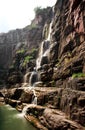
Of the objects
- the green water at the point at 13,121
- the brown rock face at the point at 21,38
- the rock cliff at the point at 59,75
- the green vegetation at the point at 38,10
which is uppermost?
the green vegetation at the point at 38,10

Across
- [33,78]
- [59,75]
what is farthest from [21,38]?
[59,75]

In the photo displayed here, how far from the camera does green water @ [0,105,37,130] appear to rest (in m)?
25.2

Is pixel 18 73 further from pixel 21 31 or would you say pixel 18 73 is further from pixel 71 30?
pixel 21 31

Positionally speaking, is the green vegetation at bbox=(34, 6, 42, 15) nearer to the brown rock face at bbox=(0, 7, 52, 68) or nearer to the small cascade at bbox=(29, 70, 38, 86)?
the brown rock face at bbox=(0, 7, 52, 68)

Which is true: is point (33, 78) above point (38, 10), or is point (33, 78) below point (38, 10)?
below

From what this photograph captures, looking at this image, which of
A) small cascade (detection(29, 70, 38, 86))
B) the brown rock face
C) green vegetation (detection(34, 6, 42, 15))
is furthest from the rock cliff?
green vegetation (detection(34, 6, 42, 15))

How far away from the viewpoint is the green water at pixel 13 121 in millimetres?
25186

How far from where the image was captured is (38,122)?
82.9ft

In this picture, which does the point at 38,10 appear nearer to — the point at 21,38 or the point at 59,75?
the point at 21,38

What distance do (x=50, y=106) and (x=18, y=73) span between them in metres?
33.2

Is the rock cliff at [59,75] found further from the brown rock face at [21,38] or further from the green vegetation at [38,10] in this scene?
the green vegetation at [38,10]

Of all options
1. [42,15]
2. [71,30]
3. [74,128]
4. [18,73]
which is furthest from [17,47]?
[74,128]

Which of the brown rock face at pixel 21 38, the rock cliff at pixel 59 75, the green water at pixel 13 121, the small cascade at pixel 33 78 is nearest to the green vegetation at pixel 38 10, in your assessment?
the brown rock face at pixel 21 38

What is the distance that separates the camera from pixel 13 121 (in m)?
28.1
